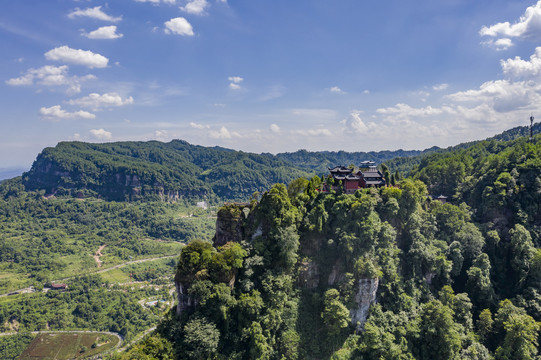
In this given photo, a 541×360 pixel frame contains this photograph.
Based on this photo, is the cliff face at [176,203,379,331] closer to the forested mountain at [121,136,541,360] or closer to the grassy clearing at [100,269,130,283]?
the forested mountain at [121,136,541,360]

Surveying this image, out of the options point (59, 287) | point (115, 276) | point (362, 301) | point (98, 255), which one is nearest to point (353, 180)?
point (362, 301)

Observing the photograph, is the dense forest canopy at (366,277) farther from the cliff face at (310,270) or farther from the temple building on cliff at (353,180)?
the temple building on cliff at (353,180)

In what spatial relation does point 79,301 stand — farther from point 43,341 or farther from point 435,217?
point 435,217

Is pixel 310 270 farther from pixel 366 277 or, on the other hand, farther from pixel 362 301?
pixel 362 301

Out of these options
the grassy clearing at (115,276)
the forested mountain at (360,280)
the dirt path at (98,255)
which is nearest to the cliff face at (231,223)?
the forested mountain at (360,280)

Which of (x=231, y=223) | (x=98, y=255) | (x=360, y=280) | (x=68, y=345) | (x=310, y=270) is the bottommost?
(x=68, y=345)

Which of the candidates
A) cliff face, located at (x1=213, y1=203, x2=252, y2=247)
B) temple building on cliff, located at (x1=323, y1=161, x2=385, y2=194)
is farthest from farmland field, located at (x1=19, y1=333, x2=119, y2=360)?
temple building on cliff, located at (x1=323, y1=161, x2=385, y2=194)
